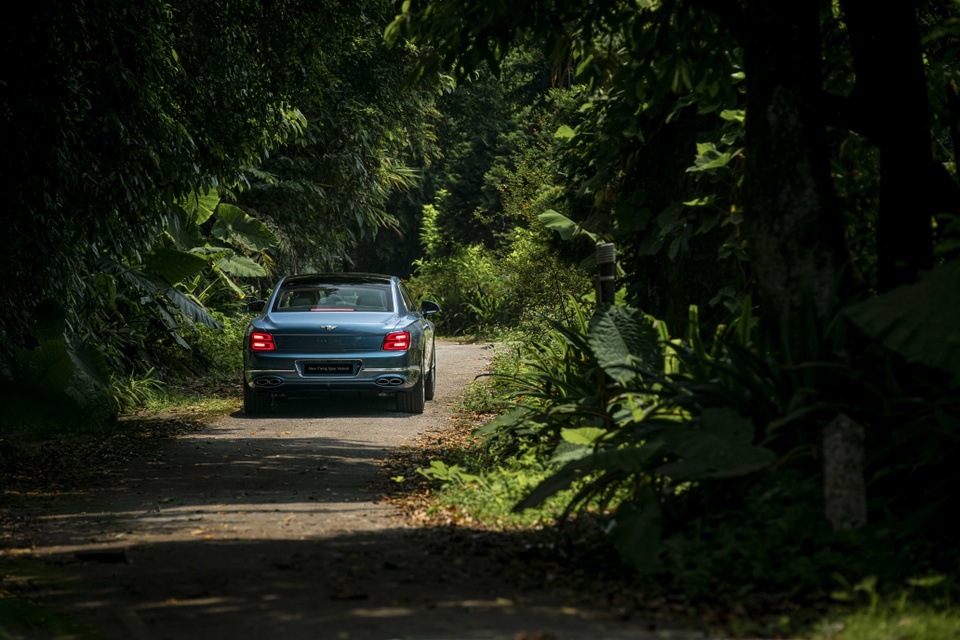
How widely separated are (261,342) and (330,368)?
898mm

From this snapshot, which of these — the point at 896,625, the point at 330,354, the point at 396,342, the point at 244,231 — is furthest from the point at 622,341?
the point at 244,231

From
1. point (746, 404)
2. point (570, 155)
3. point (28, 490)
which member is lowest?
point (28, 490)

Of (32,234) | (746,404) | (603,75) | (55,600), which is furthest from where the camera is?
(32,234)

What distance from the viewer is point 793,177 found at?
22.4 ft

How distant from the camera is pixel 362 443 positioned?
1229cm

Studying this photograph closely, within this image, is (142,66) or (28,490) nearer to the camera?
(28,490)

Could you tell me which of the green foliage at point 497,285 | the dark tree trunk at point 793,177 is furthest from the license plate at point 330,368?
the green foliage at point 497,285

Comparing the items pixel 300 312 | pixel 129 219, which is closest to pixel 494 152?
pixel 300 312

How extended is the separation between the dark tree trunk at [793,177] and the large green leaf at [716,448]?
0.79m

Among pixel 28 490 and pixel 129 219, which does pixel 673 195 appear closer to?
pixel 129 219

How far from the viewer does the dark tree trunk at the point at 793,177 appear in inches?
269

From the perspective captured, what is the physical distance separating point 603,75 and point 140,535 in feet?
15.9

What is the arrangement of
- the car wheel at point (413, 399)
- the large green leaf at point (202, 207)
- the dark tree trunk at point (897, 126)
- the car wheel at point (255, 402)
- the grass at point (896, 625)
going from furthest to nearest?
the large green leaf at point (202, 207)
the car wheel at point (413, 399)
the car wheel at point (255, 402)
the dark tree trunk at point (897, 126)
the grass at point (896, 625)

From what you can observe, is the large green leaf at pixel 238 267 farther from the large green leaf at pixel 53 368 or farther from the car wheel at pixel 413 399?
the large green leaf at pixel 53 368
